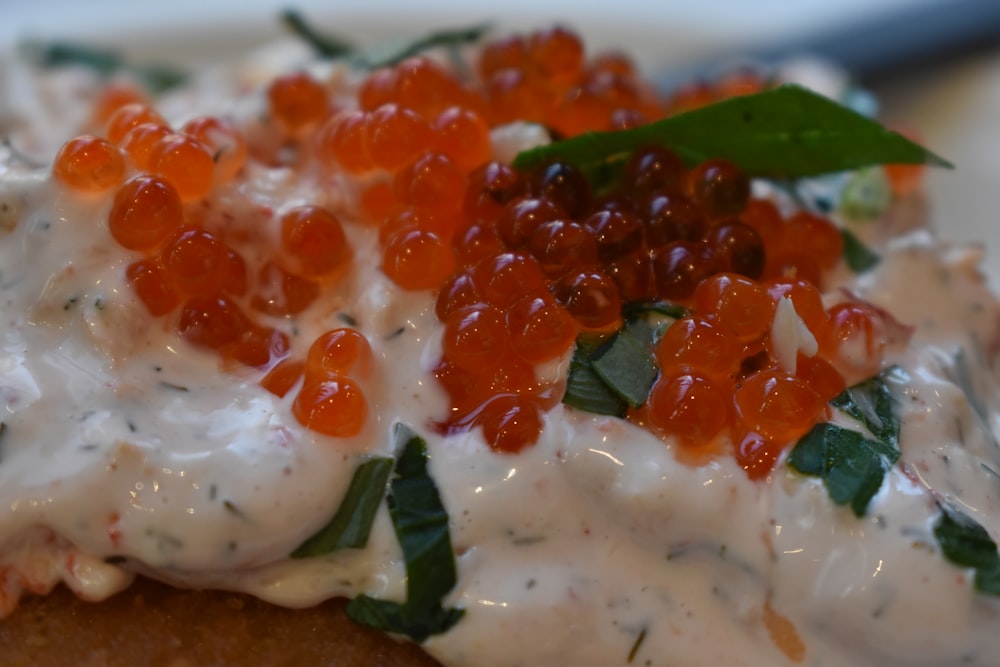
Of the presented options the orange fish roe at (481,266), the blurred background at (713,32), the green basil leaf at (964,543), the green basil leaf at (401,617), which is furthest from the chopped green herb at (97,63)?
the green basil leaf at (964,543)

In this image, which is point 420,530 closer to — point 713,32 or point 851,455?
point 851,455

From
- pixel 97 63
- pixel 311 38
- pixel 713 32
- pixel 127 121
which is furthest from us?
pixel 713 32

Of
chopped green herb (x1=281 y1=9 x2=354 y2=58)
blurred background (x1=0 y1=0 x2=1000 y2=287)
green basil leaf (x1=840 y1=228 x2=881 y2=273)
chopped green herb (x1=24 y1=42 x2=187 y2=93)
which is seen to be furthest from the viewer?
blurred background (x1=0 y1=0 x2=1000 y2=287)

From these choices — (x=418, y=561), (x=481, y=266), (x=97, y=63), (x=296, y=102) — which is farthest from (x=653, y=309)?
(x=97, y=63)

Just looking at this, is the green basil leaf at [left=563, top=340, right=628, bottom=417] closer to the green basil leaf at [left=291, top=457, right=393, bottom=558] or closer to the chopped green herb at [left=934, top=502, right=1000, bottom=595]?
the green basil leaf at [left=291, top=457, right=393, bottom=558]

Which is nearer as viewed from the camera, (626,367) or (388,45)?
(626,367)

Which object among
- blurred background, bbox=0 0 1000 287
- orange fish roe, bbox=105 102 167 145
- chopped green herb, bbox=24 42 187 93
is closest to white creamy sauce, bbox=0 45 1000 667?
orange fish roe, bbox=105 102 167 145

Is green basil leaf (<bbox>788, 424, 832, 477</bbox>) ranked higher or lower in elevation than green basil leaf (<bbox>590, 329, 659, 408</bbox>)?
lower

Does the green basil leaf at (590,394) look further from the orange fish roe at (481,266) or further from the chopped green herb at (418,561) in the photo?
the chopped green herb at (418,561)
